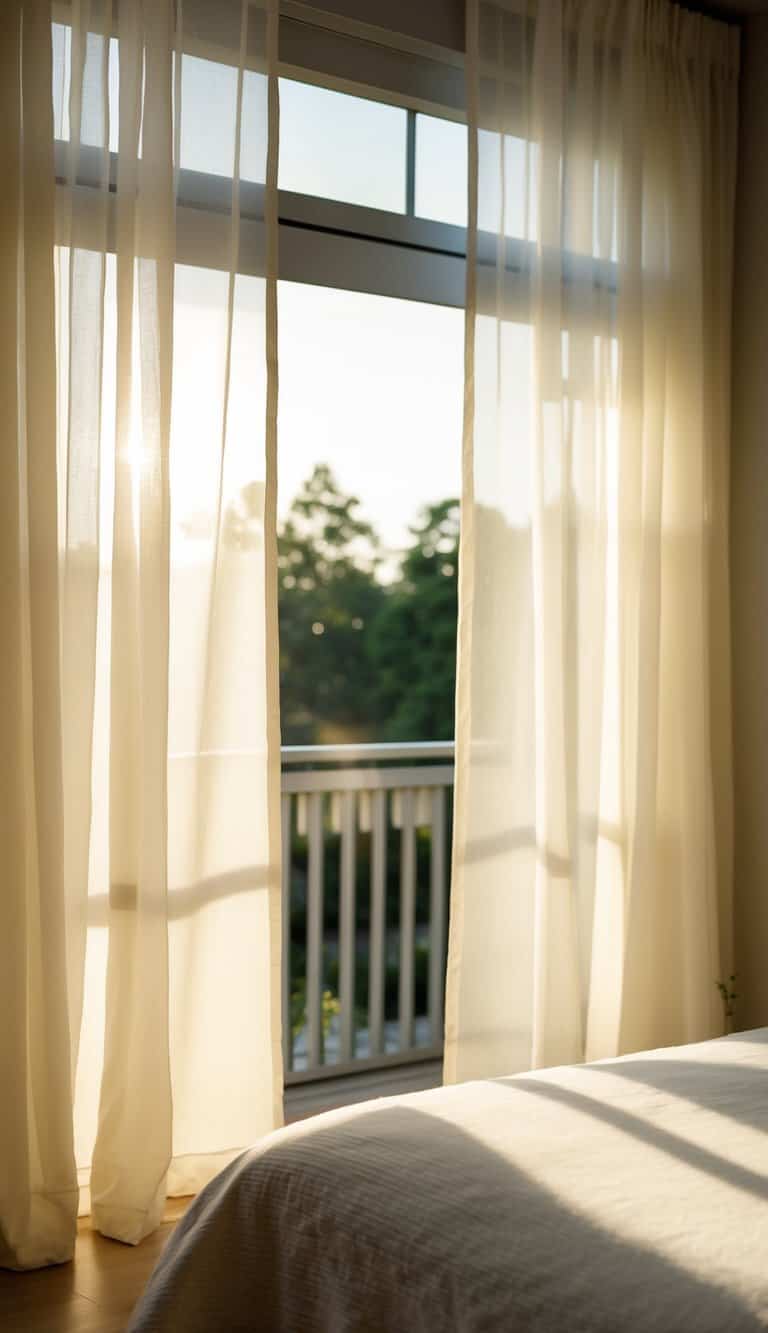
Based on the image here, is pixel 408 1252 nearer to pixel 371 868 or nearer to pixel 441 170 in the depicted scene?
pixel 371 868

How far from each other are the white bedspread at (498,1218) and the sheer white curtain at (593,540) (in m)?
1.42

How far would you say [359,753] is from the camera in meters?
4.41

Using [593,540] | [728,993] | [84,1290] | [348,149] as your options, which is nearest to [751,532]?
[593,540]

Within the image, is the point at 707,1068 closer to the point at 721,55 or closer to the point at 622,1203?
the point at 622,1203

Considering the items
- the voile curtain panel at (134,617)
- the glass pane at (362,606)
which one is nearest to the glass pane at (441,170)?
the voile curtain panel at (134,617)

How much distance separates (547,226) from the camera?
11.7 ft

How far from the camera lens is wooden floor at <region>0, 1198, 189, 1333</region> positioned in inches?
96.2

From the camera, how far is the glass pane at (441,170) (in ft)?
12.4

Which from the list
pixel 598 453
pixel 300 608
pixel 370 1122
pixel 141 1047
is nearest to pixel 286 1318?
pixel 370 1122

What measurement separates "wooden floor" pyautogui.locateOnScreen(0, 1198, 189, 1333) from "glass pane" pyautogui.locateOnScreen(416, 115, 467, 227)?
8.90 feet

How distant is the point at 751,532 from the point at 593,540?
0.63 m

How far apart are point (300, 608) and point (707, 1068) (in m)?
8.62

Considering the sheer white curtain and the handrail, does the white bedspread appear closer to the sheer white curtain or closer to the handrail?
the sheer white curtain

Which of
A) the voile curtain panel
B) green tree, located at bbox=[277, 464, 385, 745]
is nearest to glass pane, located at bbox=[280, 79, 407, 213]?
the voile curtain panel
